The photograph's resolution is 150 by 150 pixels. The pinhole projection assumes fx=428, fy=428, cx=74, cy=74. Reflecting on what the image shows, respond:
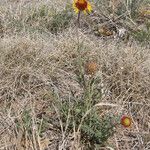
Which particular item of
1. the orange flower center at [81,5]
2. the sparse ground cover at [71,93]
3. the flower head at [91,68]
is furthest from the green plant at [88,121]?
the orange flower center at [81,5]

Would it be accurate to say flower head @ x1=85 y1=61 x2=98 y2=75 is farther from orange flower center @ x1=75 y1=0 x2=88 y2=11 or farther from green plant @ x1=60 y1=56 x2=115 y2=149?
orange flower center @ x1=75 y1=0 x2=88 y2=11

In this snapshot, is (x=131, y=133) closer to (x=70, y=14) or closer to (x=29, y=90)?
(x=29, y=90)

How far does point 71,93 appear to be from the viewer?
2.77 metres

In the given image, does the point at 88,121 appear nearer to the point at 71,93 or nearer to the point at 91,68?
the point at 71,93

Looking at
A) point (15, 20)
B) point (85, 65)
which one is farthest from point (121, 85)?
point (15, 20)

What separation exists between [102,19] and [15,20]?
90 centimetres

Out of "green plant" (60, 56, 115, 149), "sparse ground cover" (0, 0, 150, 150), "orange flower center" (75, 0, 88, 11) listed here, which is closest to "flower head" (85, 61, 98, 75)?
"sparse ground cover" (0, 0, 150, 150)

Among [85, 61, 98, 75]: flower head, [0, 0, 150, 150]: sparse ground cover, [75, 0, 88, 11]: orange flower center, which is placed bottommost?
[0, 0, 150, 150]: sparse ground cover

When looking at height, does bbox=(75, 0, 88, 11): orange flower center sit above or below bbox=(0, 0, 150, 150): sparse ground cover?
above

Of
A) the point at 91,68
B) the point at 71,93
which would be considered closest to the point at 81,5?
the point at 91,68

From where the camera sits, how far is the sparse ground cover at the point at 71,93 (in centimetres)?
244

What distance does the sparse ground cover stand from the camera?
2436 millimetres

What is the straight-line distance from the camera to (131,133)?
2.65m

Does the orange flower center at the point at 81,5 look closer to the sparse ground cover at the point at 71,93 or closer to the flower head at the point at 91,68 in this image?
the sparse ground cover at the point at 71,93
